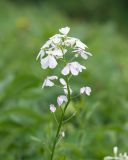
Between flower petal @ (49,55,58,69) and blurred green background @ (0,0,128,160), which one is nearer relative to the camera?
flower petal @ (49,55,58,69)

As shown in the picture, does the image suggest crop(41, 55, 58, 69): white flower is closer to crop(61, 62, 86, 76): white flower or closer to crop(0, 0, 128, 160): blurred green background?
crop(61, 62, 86, 76): white flower

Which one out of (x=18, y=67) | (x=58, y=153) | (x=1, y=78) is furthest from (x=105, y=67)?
(x=58, y=153)

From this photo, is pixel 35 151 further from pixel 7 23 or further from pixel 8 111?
pixel 7 23

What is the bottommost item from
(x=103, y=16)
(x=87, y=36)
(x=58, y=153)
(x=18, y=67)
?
(x=58, y=153)

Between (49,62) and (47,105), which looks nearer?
(49,62)

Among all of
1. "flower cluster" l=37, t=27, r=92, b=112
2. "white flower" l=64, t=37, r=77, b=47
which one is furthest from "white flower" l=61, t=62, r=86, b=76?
"white flower" l=64, t=37, r=77, b=47

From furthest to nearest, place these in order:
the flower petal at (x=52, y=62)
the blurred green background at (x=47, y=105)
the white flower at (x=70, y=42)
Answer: the blurred green background at (x=47, y=105), the white flower at (x=70, y=42), the flower petal at (x=52, y=62)

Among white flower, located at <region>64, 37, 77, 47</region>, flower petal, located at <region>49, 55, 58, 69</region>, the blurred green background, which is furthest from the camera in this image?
the blurred green background

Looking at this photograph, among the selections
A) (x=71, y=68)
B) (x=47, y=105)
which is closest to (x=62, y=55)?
(x=71, y=68)

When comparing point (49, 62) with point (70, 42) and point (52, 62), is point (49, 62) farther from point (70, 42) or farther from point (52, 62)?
point (70, 42)

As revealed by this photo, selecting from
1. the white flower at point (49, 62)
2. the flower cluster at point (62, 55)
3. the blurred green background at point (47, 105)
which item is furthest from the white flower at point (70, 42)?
the blurred green background at point (47, 105)

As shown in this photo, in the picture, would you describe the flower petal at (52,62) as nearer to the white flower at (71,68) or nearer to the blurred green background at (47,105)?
the white flower at (71,68)
